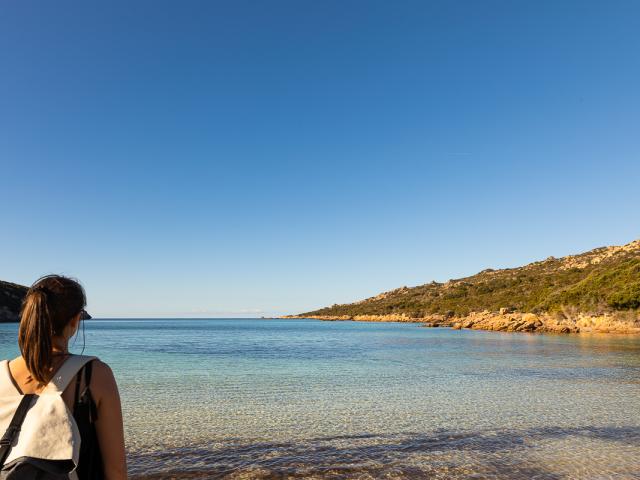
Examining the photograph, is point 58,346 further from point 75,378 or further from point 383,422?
point 383,422

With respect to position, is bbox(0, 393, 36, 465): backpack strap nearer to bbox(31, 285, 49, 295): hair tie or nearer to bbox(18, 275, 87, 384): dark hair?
bbox(18, 275, 87, 384): dark hair

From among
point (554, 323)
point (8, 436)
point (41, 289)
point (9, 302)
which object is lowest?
point (554, 323)

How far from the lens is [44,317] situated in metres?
2.74

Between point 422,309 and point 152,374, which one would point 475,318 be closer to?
point 422,309

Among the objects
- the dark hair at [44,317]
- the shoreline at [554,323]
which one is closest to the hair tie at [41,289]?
the dark hair at [44,317]

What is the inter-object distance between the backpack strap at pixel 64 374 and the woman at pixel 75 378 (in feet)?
0.10

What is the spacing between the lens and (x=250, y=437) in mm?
11461

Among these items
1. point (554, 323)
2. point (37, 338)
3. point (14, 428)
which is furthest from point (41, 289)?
point (554, 323)

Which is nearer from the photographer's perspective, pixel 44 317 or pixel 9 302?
pixel 44 317

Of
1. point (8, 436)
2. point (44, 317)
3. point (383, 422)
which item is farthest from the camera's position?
point (383, 422)

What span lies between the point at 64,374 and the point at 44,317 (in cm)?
36

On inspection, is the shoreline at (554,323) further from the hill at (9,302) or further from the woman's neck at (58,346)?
the hill at (9,302)

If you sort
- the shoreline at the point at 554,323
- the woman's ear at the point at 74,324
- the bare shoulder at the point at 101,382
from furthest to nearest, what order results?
the shoreline at the point at 554,323, the woman's ear at the point at 74,324, the bare shoulder at the point at 101,382

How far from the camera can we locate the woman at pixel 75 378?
2.72 m
